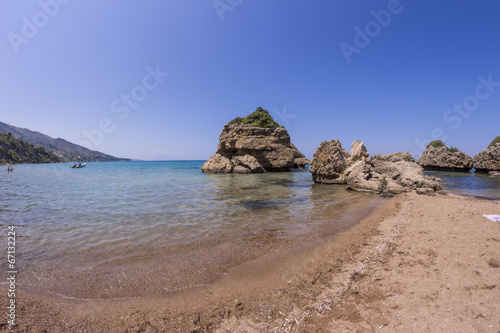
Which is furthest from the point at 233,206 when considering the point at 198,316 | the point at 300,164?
the point at 300,164

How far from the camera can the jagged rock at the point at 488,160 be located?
40.6 m

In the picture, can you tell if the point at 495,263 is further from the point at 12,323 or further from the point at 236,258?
the point at 12,323

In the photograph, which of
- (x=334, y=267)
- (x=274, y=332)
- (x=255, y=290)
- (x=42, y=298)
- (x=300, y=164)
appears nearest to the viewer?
(x=274, y=332)

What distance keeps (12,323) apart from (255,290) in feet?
13.2

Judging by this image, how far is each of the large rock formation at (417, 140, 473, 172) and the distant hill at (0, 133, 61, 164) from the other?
166382mm

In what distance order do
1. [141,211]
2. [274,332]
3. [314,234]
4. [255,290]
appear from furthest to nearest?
[141,211], [314,234], [255,290], [274,332]

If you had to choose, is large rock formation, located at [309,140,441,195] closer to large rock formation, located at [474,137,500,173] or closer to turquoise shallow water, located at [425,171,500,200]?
turquoise shallow water, located at [425,171,500,200]

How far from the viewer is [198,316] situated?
341cm

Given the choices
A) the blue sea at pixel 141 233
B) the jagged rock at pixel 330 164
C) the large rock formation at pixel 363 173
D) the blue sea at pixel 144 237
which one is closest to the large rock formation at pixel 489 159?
the large rock formation at pixel 363 173

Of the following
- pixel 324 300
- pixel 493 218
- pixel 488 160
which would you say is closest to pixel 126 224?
pixel 324 300

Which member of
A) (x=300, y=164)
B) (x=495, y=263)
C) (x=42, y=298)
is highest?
(x=300, y=164)

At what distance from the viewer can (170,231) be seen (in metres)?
7.70

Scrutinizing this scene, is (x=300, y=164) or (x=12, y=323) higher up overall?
(x=300, y=164)

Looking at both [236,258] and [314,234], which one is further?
[314,234]
